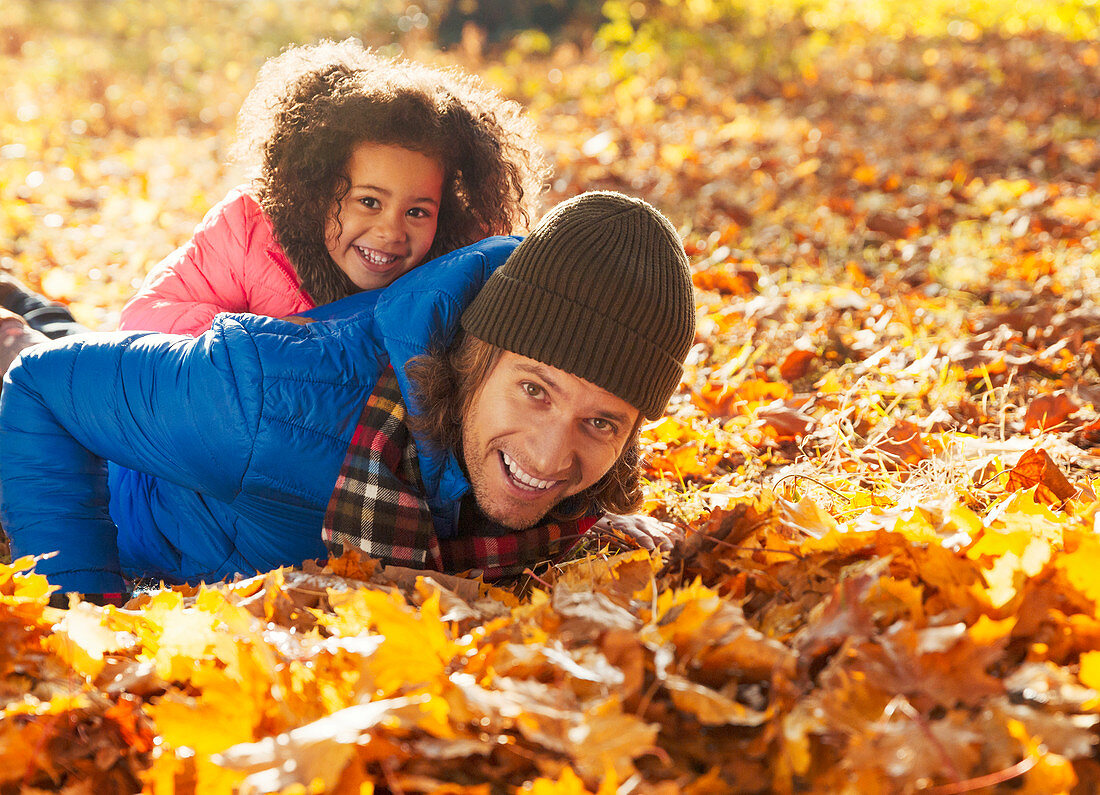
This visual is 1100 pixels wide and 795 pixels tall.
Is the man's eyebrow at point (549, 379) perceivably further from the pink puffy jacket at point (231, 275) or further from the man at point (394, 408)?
the pink puffy jacket at point (231, 275)

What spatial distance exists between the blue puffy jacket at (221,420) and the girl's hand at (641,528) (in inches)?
20.4

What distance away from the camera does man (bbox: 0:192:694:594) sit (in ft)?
6.49

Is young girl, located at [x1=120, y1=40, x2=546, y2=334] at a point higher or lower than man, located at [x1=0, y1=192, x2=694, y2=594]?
higher

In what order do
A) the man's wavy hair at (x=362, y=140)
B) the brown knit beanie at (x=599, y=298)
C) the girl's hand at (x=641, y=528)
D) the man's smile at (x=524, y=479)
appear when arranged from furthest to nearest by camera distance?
1. the man's wavy hair at (x=362, y=140)
2. the girl's hand at (x=641, y=528)
3. the man's smile at (x=524, y=479)
4. the brown knit beanie at (x=599, y=298)

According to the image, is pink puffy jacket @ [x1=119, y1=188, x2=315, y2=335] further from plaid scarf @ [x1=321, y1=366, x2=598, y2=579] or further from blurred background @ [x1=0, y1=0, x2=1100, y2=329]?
blurred background @ [x1=0, y1=0, x2=1100, y2=329]

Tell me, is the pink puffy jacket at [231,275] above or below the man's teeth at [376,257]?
below

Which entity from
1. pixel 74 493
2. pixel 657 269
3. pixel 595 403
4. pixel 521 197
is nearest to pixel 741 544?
pixel 595 403

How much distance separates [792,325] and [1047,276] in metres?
1.31

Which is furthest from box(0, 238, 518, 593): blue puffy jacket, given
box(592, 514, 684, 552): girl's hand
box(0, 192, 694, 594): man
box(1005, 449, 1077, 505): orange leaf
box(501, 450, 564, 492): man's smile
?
box(1005, 449, 1077, 505): orange leaf

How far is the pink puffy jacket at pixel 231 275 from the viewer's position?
10.1 feet

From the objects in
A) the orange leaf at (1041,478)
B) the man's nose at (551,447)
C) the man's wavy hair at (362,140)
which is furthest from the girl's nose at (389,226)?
the orange leaf at (1041,478)

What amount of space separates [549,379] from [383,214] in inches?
45.2

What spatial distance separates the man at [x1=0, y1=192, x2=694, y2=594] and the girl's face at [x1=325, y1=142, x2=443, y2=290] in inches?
26.7

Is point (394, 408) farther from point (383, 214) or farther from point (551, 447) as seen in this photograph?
point (383, 214)
